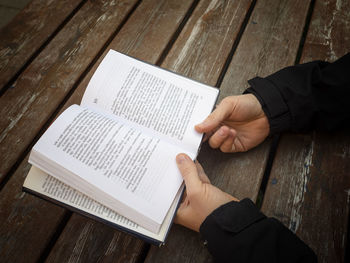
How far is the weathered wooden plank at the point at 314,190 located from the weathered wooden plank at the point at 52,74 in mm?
846

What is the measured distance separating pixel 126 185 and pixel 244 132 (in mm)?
444

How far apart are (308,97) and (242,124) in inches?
8.8

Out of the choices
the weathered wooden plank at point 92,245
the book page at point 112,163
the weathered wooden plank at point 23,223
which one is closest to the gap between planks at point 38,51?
the weathered wooden plank at point 23,223

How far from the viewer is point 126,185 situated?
0.59m

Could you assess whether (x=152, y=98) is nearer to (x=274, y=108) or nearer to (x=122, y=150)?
(x=122, y=150)

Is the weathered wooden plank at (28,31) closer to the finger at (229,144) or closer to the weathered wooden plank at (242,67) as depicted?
the weathered wooden plank at (242,67)

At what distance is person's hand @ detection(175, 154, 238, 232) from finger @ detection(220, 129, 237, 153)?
0.54ft

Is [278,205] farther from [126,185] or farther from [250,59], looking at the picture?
[250,59]

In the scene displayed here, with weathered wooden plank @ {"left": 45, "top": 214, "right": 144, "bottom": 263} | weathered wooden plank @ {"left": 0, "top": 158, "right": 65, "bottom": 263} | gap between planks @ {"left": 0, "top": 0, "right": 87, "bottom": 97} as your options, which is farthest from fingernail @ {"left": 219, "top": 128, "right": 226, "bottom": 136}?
gap between planks @ {"left": 0, "top": 0, "right": 87, "bottom": 97}

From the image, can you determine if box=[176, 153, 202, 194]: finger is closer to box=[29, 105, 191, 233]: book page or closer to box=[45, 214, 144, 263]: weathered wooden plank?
box=[29, 105, 191, 233]: book page

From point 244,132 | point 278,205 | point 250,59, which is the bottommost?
point 278,205

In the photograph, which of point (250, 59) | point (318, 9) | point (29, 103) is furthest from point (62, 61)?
point (318, 9)

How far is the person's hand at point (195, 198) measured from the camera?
2.01ft

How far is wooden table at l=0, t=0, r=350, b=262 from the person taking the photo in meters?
0.70
